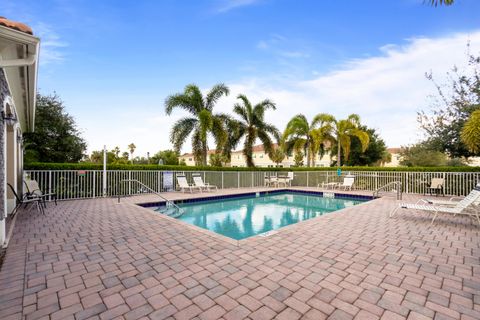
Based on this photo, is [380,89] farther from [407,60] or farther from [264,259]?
[264,259]

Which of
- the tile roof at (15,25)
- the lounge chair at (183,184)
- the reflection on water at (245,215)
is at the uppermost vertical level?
the tile roof at (15,25)

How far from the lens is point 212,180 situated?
14227mm

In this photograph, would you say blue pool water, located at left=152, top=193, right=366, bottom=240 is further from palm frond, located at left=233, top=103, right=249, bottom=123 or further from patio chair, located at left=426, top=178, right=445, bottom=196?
palm frond, located at left=233, top=103, right=249, bottom=123

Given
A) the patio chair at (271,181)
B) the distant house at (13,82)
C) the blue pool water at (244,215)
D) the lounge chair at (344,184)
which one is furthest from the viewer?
the patio chair at (271,181)

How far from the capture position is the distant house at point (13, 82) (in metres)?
2.82

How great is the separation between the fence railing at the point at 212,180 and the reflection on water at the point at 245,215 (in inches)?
122

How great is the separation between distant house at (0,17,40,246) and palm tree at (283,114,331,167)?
15.9 metres

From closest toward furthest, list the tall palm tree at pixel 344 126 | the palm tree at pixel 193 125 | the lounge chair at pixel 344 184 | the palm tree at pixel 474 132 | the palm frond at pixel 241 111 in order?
the palm tree at pixel 474 132 < the lounge chair at pixel 344 184 < the palm tree at pixel 193 125 < the palm frond at pixel 241 111 < the tall palm tree at pixel 344 126

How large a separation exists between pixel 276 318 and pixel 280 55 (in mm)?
11644

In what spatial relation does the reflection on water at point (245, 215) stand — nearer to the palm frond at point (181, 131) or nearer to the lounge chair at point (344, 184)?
the lounge chair at point (344, 184)

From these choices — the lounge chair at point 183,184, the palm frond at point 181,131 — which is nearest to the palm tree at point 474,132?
the lounge chair at point 183,184

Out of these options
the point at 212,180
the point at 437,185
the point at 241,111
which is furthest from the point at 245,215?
the point at 241,111

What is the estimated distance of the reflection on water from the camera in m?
6.37

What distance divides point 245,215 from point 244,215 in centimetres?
4
